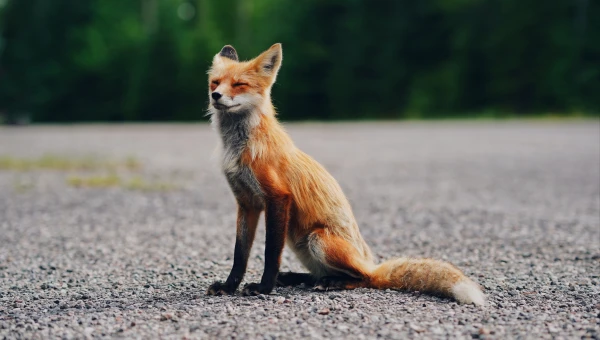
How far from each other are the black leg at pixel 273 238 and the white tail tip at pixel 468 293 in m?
1.18

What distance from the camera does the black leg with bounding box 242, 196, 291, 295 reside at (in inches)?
164

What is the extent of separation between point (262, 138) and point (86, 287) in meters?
1.79

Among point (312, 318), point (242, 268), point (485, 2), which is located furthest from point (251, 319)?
point (485, 2)

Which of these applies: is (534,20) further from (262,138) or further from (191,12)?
(262,138)

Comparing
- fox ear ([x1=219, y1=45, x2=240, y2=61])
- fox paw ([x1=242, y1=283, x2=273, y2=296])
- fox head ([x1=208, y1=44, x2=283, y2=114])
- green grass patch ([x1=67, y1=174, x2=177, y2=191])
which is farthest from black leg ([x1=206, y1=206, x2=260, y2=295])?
green grass patch ([x1=67, y1=174, x2=177, y2=191])

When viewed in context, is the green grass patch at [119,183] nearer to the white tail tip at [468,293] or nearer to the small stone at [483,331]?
the white tail tip at [468,293]

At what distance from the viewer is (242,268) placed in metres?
4.43

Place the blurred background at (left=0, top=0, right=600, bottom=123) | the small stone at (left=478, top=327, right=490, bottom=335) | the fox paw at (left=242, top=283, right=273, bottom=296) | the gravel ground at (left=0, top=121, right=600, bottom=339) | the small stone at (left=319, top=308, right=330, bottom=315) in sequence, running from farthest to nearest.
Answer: the blurred background at (left=0, top=0, right=600, bottom=123), the fox paw at (left=242, top=283, right=273, bottom=296), the small stone at (left=319, top=308, right=330, bottom=315), the gravel ground at (left=0, top=121, right=600, bottom=339), the small stone at (left=478, top=327, right=490, bottom=335)

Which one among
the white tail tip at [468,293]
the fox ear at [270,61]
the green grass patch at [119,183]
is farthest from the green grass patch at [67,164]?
the white tail tip at [468,293]

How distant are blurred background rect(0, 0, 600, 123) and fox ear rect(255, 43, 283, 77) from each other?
101ft

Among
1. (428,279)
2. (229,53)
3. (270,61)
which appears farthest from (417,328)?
(229,53)

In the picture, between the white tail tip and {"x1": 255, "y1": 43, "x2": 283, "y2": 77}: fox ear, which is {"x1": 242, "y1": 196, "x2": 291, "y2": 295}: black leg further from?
the white tail tip

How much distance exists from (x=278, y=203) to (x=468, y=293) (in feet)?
4.42

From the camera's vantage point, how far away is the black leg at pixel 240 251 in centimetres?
441
